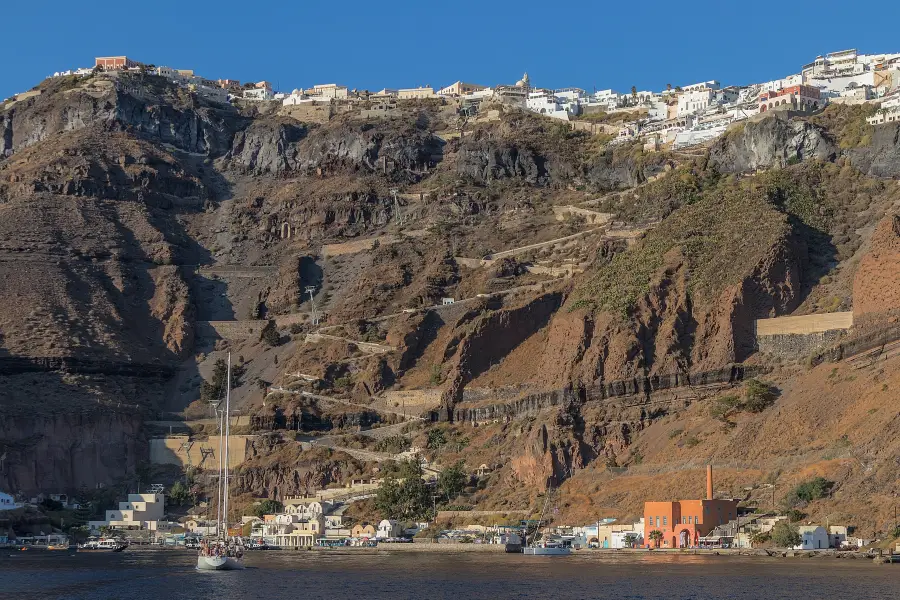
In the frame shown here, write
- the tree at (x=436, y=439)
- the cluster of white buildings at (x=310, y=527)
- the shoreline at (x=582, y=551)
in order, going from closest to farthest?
the shoreline at (x=582, y=551)
the cluster of white buildings at (x=310, y=527)
the tree at (x=436, y=439)

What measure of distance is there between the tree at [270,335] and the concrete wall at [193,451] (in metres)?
14.1

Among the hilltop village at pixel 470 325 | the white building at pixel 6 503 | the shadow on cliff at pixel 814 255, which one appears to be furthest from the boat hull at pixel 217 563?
the shadow on cliff at pixel 814 255

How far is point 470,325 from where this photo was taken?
463 ft

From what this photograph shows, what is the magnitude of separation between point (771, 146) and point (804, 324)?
3277 cm

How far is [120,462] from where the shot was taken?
143 metres

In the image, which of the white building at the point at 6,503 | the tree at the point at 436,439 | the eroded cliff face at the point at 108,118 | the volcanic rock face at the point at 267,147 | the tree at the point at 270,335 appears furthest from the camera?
the eroded cliff face at the point at 108,118

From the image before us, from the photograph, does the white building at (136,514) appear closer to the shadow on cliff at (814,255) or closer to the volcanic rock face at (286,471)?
the volcanic rock face at (286,471)

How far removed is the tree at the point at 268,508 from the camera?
438ft

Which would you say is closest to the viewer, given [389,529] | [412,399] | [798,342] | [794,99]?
[798,342]

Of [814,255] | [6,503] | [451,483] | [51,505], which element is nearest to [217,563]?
[451,483]

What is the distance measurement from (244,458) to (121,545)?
15993mm

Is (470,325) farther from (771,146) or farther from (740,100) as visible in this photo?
(740,100)

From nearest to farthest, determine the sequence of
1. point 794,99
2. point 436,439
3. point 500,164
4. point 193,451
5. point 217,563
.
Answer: point 217,563 → point 436,439 → point 193,451 → point 794,99 → point 500,164

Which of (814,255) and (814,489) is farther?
(814,255)
